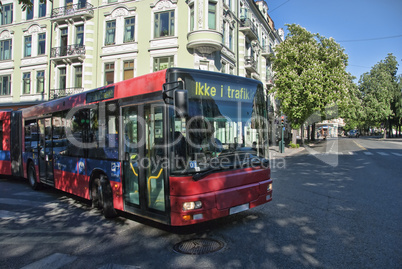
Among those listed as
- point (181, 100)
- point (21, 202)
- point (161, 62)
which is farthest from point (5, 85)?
point (181, 100)

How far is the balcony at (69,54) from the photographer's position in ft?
77.6

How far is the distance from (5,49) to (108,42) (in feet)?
42.0

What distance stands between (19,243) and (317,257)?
4660 mm

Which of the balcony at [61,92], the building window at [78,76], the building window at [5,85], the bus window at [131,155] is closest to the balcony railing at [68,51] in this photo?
the building window at [78,76]

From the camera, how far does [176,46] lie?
69.3 ft

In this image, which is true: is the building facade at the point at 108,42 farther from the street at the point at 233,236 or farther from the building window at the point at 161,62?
the street at the point at 233,236

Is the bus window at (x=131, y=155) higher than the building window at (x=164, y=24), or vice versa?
the building window at (x=164, y=24)

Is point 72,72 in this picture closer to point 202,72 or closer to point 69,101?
point 69,101

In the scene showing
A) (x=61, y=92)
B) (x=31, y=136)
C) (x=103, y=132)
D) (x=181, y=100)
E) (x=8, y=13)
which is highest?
(x=8, y=13)

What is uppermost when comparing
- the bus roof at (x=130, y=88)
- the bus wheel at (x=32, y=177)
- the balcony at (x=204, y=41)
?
the balcony at (x=204, y=41)

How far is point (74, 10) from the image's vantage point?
80.2ft

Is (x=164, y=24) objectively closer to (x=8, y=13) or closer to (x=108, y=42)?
(x=108, y=42)

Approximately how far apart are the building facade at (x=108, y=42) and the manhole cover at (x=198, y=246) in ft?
57.5

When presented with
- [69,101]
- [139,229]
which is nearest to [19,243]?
[139,229]
